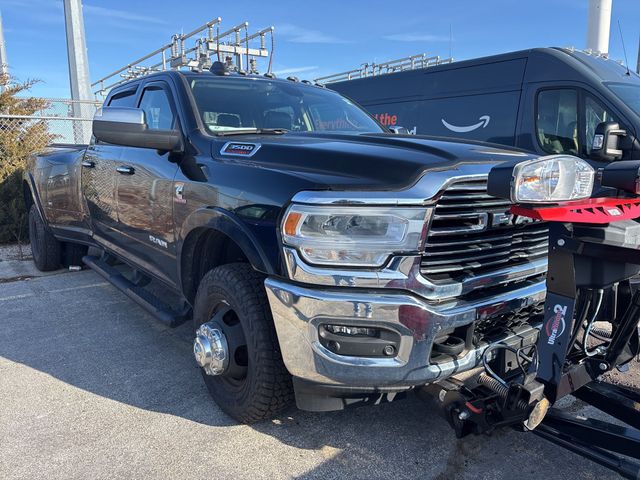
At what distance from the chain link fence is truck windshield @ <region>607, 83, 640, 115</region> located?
742 centimetres

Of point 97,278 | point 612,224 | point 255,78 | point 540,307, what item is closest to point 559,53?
point 255,78

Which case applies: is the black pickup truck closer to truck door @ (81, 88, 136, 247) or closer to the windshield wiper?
the windshield wiper

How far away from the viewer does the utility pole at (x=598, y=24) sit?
445 inches

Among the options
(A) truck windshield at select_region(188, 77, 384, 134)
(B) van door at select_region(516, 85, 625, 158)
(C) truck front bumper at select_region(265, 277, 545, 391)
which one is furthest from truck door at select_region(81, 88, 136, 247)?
(B) van door at select_region(516, 85, 625, 158)

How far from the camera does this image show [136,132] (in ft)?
10.3

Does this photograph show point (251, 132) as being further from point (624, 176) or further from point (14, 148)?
point (14, 148)

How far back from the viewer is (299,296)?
2.20 metres

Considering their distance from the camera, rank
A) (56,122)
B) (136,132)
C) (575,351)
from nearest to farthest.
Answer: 1. (575,351)
2. (136,132)
3. (56,122)

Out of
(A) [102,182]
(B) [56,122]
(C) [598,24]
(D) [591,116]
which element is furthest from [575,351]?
(C) [598,24]

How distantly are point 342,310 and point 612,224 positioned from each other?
1.04 meters

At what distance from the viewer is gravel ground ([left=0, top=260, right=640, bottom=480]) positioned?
8.09ft

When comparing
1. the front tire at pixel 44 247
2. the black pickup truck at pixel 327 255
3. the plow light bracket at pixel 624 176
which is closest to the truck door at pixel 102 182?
the black pickup truck at pixel 327 255

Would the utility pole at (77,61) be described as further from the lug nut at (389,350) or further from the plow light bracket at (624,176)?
the plow light bracket at (624,176)

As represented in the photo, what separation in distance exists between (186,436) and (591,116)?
5.99 meters
